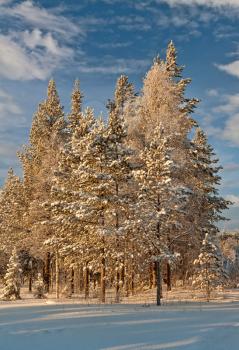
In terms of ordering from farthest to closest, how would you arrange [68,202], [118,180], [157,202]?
[68,202] → [118,180] → [157,202]

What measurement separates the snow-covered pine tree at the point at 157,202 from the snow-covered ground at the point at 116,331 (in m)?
6.19

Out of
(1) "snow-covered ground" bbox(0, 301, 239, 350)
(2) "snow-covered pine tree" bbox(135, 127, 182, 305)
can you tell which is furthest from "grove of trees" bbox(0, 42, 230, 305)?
(1) "snow-covered ground" bbox(0, 301, 239, 350)

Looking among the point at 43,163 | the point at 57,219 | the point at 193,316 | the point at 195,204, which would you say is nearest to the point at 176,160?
the point at 195,204

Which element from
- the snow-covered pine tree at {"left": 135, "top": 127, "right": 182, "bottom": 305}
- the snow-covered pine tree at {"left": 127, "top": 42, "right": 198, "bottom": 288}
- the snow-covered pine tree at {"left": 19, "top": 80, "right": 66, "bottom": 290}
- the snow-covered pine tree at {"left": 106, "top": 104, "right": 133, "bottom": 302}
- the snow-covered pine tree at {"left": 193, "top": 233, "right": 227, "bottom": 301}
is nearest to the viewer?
the snow-covered pine tree at {"left": 135, "top": 127, "right": 182, "bottom": 305}

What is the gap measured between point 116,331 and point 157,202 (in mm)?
12045

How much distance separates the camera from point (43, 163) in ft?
124

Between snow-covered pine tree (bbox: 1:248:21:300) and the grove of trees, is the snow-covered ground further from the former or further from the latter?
snow-covered pine tree (bbox: 1:248:21:300)

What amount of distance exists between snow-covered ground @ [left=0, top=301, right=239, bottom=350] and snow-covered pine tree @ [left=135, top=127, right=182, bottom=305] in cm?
619

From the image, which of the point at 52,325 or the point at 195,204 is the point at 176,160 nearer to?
the point at 195,204

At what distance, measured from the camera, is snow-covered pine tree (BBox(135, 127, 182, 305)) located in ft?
80.6

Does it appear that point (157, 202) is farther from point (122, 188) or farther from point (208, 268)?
point (208, 268)

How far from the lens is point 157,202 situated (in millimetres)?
25359

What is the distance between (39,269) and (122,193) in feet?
111

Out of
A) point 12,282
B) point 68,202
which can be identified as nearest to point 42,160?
point 68,202
